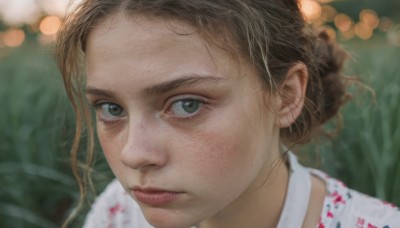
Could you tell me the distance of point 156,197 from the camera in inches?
56.2

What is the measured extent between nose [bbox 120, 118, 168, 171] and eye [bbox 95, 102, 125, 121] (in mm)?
110

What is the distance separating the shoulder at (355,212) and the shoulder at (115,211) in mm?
675

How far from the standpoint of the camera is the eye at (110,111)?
1525 millimetres

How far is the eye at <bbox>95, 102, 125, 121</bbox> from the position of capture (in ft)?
5.00

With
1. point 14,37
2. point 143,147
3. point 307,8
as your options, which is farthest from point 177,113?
point 14,37

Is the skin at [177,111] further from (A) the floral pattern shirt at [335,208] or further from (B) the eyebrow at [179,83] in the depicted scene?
(A) the floral pattern shirt at [335,208]

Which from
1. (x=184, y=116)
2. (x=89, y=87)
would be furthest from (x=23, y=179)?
(x=184, y=116)

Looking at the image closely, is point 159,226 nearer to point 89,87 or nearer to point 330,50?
point 89,87

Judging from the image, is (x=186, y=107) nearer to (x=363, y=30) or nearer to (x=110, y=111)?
(x=110, y=111)

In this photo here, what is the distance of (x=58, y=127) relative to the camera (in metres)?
2.85

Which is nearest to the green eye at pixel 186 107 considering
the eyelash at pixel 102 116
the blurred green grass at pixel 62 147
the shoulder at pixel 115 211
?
the eyelash at pixel 102 116

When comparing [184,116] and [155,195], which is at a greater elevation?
[184,116]

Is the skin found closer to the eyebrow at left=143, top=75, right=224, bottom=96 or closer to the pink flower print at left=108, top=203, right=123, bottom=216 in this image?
the eyebrow at left=143, top=75, right=224, bottom=96

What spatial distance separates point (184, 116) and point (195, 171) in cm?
14
